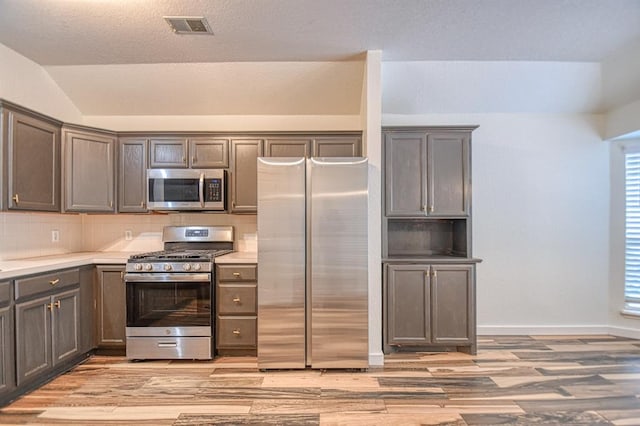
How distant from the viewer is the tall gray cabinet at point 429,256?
304 centimetres

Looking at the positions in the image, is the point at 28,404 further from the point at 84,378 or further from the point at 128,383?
the point at 128,383

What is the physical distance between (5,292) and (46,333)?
51 cm

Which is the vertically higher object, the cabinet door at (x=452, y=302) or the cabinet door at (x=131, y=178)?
the cabinet door at (x=131, y=178)

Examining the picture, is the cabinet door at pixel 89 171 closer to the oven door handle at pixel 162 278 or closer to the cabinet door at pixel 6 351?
the oven door handle at pixel 162 278

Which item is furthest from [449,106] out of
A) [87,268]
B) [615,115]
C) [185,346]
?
[87,268]

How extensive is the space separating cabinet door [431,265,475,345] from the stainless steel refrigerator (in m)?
0.80

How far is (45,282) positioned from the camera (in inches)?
96.9

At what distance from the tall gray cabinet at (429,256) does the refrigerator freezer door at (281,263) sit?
0.89m

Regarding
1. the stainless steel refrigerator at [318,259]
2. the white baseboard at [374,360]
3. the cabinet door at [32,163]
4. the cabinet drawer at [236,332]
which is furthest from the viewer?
the cabinet drawer at [236,332]

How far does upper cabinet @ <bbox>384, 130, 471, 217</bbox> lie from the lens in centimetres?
312

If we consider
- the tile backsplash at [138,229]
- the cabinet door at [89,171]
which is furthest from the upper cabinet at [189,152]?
the tile backsplash at [138,229]

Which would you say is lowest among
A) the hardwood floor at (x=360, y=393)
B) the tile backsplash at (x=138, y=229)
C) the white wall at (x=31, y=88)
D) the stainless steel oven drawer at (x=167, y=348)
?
the hardwood floor at (x=360, y=393)

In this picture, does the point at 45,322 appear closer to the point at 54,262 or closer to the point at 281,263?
the point at 54,262

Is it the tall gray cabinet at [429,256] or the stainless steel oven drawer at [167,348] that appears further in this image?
the tall gray cabinet at [429,256]
